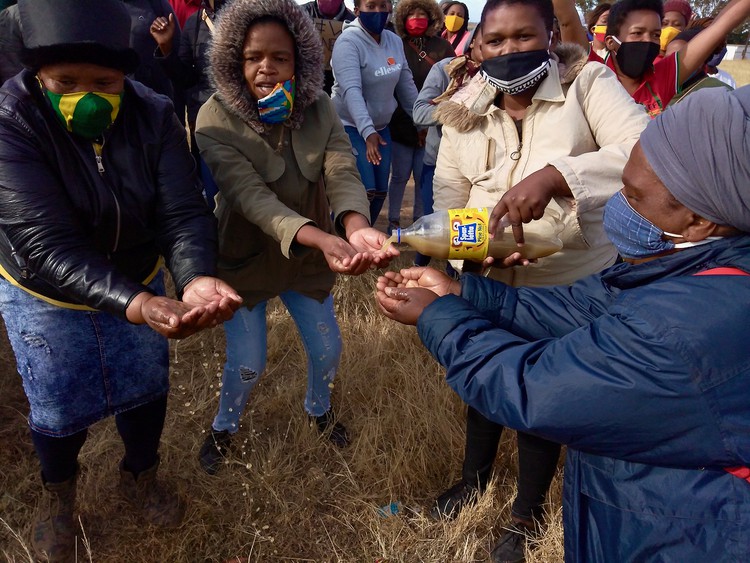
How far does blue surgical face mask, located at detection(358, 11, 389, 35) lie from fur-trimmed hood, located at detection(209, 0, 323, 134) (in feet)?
7.67

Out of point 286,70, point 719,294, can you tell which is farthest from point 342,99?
point 719,294

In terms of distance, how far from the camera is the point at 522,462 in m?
2.25

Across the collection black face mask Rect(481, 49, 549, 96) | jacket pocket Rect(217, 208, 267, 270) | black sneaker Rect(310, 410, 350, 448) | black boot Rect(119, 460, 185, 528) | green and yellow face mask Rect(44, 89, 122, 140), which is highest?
black face mask Rect(481, 49, 549, 96)

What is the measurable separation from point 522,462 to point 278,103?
1755 mm

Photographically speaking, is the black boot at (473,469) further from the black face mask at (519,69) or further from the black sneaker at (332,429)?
the black face mask at (519,69)

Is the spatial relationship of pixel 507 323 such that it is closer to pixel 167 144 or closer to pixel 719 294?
pixel 719 294

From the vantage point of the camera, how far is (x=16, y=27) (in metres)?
1.72

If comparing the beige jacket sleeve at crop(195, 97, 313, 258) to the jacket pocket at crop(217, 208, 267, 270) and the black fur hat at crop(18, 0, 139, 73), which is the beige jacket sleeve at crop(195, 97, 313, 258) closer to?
the jacket pocket at crop(217, 208, 267, 270)

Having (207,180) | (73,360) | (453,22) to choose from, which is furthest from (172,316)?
(453,22)

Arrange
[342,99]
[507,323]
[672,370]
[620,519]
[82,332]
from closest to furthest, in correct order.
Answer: [672,370] < [620,519] < [507,323] < [82,332] < [342,99]

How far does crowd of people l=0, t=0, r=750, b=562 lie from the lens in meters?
1.22

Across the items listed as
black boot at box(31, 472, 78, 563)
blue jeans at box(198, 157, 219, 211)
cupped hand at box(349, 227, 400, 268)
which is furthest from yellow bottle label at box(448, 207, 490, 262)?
blue jeans at box(198, 157, 219, 211)

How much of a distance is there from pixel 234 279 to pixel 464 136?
1.15m

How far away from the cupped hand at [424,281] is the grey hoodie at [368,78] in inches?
109
